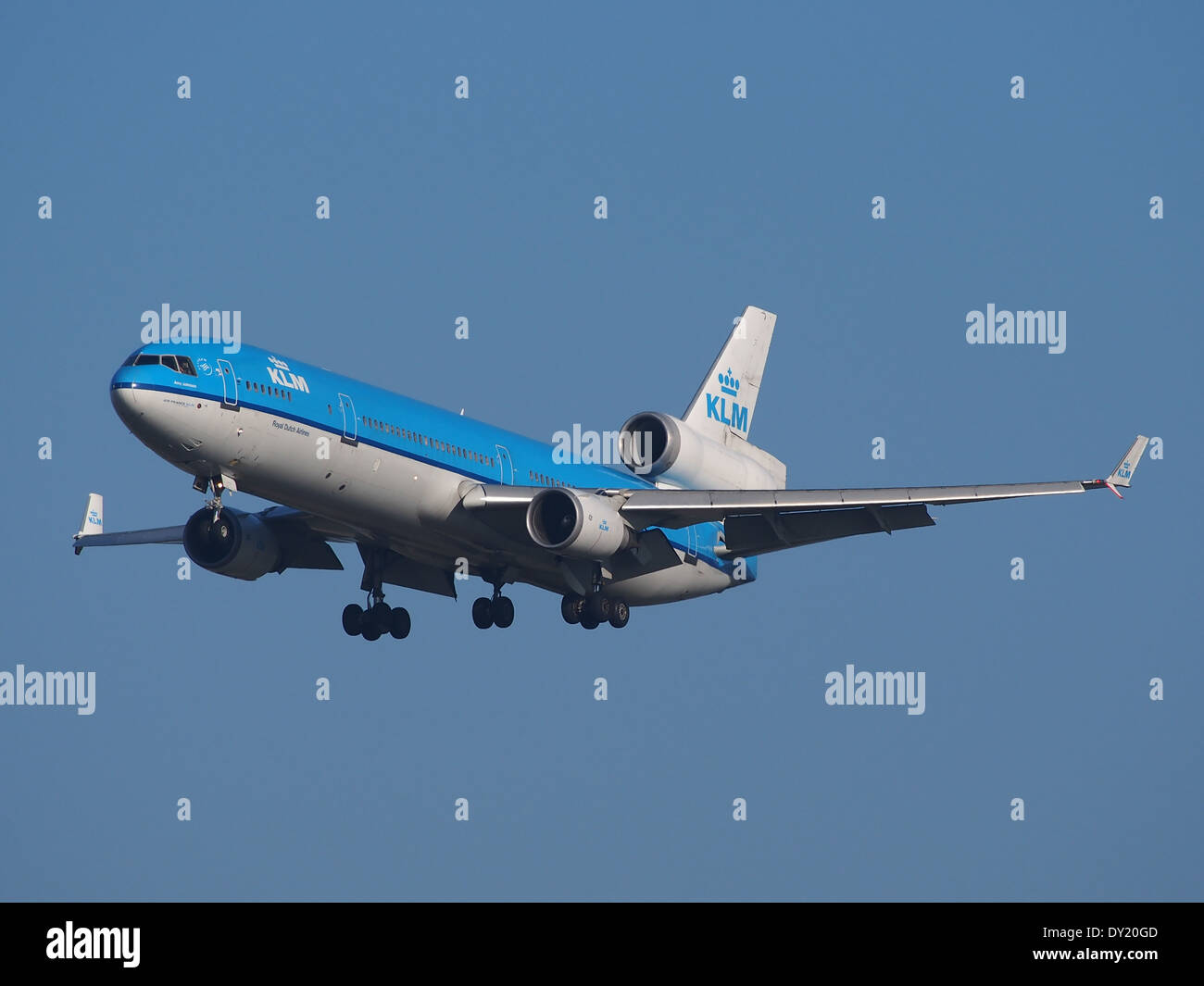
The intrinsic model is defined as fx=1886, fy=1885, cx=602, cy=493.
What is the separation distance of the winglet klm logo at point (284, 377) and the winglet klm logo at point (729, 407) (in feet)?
56.4

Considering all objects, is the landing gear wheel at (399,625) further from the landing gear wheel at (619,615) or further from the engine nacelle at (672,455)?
the engine nacelle at (672,455)

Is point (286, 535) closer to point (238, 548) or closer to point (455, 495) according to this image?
point (238, 548)

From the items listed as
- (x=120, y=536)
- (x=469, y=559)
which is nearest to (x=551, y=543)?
(x=469, y=559)

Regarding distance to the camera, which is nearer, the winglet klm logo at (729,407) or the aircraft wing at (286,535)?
the aircraft wing at (286,535)

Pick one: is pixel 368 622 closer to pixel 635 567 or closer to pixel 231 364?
pixel 635 567

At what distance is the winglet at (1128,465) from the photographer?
3978 centimetres

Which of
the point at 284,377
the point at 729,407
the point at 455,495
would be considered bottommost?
the point at 455,495

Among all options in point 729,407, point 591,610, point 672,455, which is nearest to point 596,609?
point 591,610

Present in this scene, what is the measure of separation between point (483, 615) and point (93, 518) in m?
12.4

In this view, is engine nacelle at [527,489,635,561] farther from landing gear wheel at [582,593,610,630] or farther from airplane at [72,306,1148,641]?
landing gear wheel at [582,593,610,630]

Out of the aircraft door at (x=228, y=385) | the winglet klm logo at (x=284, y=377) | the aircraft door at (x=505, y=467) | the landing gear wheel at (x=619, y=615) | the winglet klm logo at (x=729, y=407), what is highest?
the winglet klm logo at (x=729, y=407)

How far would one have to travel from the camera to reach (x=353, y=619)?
50.1m

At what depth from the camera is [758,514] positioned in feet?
161

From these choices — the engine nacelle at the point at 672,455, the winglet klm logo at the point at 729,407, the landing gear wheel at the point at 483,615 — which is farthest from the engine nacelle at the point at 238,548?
the winglet klm logo at the point at 729,407
